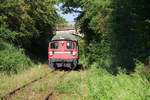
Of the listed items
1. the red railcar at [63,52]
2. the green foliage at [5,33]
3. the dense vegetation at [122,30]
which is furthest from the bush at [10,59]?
the dense vegetation at [122,30]

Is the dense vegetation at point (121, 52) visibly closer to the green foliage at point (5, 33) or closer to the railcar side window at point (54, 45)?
the railcar side window at point (54, 45)

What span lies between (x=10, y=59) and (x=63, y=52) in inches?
162

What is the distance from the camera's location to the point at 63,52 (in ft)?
45.5

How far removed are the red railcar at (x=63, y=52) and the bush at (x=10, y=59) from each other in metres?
2.24

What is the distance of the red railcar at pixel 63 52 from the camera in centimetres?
1360

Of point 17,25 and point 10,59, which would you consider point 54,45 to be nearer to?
point 17,25

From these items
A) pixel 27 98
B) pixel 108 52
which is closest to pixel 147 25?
pixel 108 52

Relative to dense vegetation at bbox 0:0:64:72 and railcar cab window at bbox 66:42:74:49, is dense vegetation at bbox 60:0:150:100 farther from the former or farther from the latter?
dense vegetation at bbox 0:0:64:72

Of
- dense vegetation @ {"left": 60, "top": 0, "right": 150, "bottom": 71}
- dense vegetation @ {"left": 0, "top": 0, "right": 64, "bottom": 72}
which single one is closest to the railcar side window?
dense vegetation @ {"left": 0, "top": 0, "right": 64, "bottom": 72}

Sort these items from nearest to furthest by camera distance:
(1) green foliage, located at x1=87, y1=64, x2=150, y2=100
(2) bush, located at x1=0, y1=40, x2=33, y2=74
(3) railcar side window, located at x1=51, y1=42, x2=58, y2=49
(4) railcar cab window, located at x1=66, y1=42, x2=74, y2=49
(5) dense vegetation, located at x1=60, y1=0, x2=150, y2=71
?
1. (1) green foliage, located at x1=87, y1=64, x2=150, y2=100
2. (5) dense vegetation, located at x1=60, y1=0, x2=150, y2=71
3. (2) bush, located at x1=0, y1=40, x2=33, y2=74
4. (4) railcar cab window, located at x1=66, y1=42, x2=74, y2=49
5. (3) railcar side window, located at x1=51, y1=42, x2=58, y2=49

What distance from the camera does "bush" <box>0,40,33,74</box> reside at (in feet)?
35.1

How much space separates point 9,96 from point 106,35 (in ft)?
22.9

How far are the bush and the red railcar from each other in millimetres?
2243

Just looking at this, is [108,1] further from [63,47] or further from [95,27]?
[63,47]
